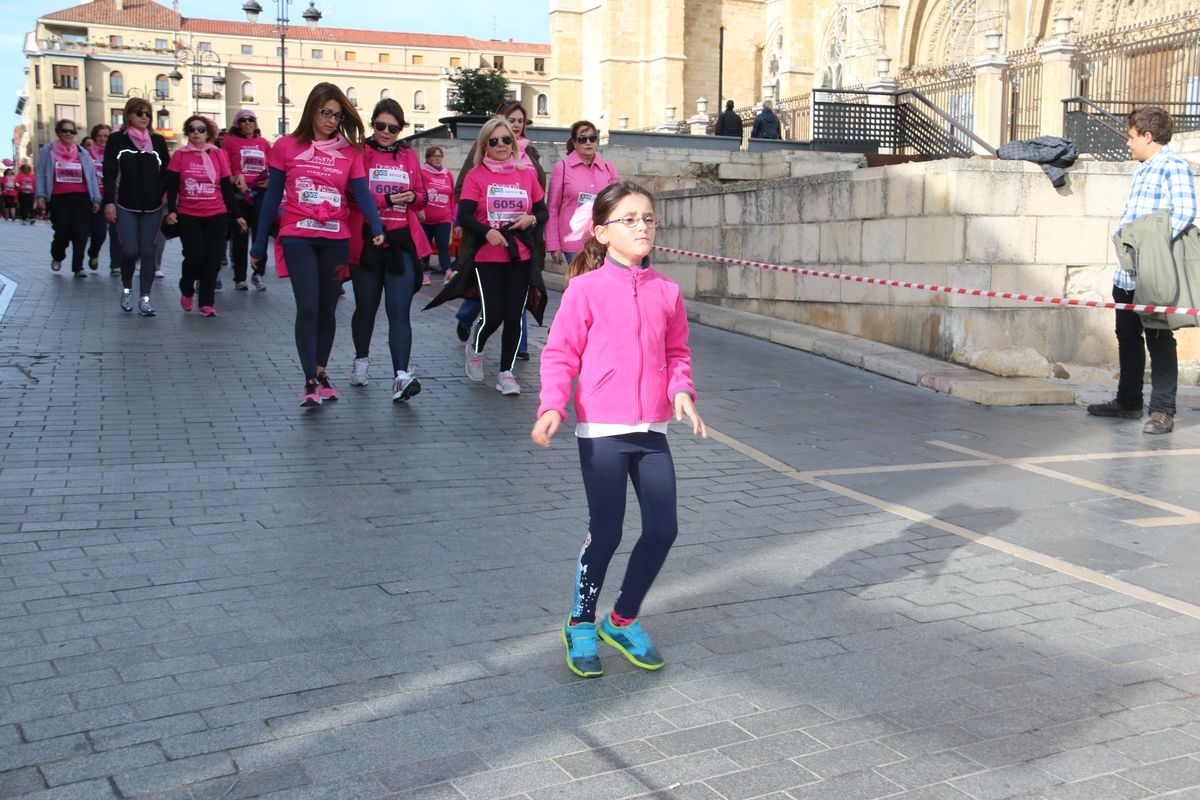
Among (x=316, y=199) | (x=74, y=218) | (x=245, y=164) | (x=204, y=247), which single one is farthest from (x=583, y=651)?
(x=74, y=218)

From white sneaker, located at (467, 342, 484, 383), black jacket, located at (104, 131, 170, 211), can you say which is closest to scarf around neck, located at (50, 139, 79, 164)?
black jacket, located at (104, 131, 170, 211)

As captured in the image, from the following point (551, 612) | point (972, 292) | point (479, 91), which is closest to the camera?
point (551, 612)

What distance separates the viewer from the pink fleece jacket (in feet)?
12.8

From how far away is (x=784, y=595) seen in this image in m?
4.75

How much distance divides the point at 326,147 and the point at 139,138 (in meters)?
4.93

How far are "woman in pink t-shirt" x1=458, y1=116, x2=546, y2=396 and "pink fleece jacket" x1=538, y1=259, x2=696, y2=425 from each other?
4.81 m

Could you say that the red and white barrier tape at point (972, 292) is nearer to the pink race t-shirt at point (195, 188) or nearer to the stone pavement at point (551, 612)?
the stone pavement at point (551, 612)

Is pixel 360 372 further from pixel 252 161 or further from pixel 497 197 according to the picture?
pixel 252 161

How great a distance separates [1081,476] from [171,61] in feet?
377

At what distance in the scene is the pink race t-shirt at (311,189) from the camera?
27.1 feet

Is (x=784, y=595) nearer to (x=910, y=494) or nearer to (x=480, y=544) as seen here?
(x=480, y=544)

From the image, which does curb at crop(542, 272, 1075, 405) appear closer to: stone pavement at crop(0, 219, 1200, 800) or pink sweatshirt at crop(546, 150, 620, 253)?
stone pavement at crop(0, 219, 1200, 800)

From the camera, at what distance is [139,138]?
12.4 metres

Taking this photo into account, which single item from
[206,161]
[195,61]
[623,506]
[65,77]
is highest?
[195,61]
